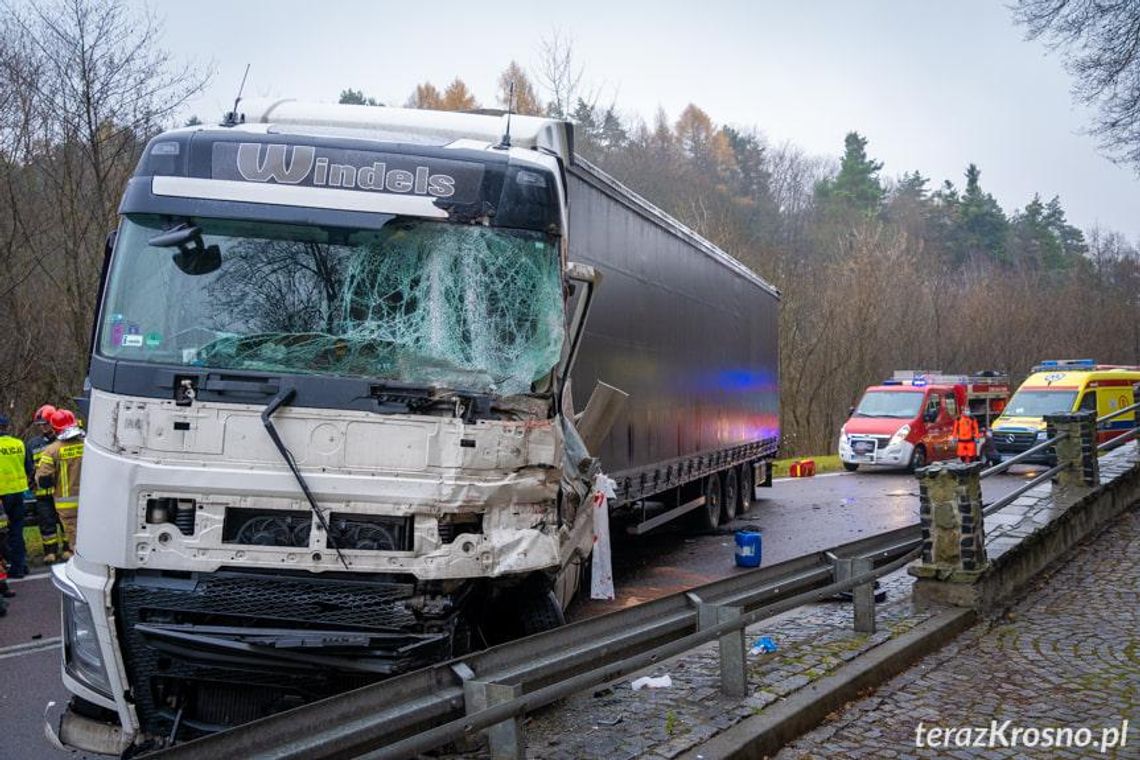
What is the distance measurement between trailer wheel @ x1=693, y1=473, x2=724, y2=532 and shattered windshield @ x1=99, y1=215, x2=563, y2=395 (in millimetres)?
9269

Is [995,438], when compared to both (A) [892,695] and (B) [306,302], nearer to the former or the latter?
(A) [892,695]

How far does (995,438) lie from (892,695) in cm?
1913

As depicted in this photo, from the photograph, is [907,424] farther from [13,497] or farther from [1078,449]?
[13,497]

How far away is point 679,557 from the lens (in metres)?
11.9

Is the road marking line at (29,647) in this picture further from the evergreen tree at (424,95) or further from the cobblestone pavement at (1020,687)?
the evergreen tree at (424,95)

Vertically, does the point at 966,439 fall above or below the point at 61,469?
below

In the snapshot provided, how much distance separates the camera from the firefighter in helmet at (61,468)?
1030cm

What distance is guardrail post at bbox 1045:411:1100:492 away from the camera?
11.1m

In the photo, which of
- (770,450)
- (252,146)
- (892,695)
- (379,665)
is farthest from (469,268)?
(770,450)

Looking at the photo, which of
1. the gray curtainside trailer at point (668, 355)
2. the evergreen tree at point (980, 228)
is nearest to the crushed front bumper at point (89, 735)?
the gray curtainside trailer at point (668, 355)

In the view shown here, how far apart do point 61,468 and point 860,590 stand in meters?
8.74

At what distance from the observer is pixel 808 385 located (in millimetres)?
35688

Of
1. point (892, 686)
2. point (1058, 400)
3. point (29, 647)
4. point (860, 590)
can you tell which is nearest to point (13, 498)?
point (29, 647)

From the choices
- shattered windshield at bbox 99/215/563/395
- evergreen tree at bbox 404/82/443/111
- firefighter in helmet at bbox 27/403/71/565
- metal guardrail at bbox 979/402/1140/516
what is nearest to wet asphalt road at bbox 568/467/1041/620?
metal guardrail at bbox 979/402/1140/516
